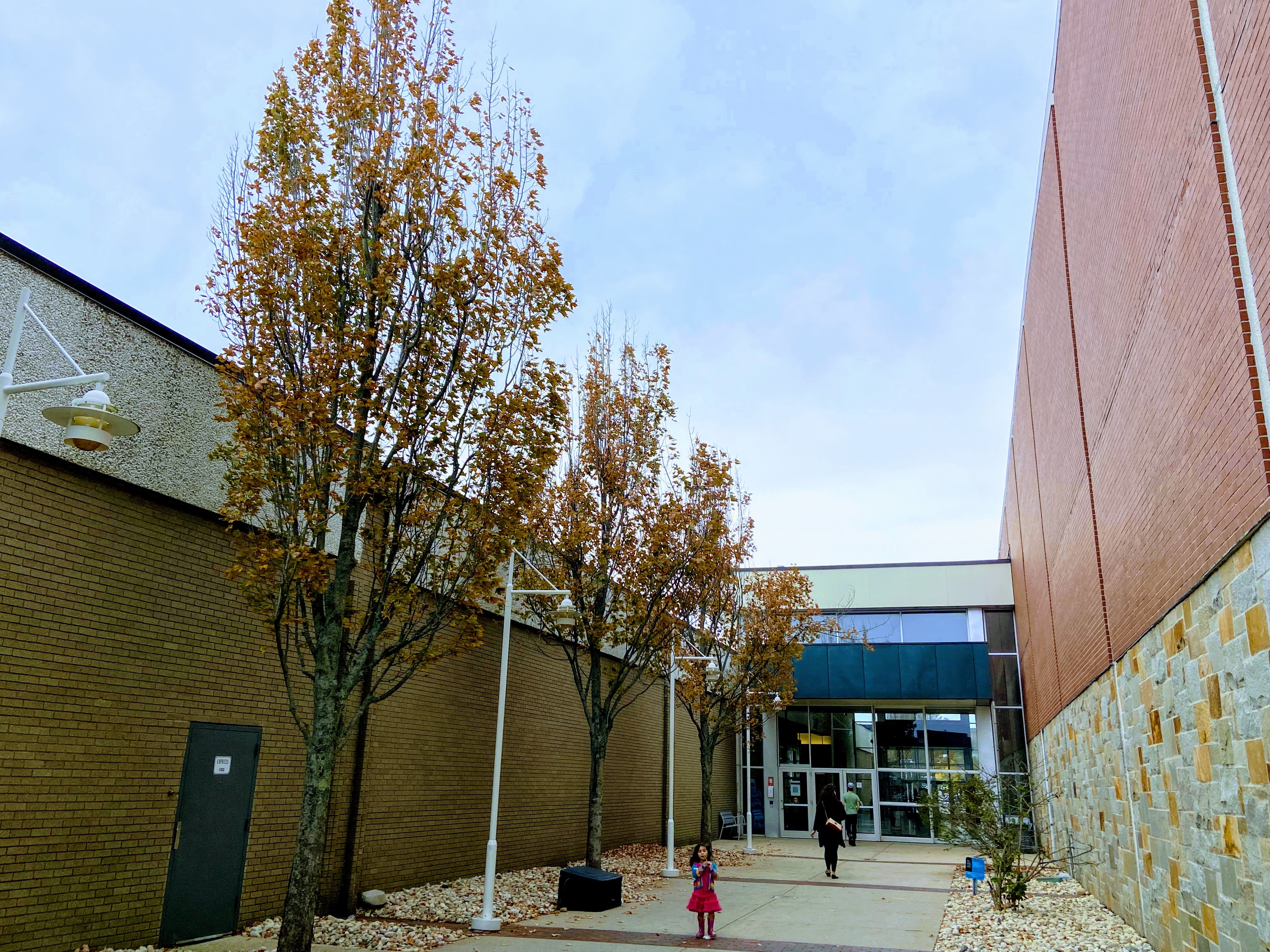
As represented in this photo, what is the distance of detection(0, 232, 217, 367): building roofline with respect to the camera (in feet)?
27.9

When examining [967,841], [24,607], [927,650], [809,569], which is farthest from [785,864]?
[24,607]

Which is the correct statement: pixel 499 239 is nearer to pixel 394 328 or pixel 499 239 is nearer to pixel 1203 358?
pixel 394 328

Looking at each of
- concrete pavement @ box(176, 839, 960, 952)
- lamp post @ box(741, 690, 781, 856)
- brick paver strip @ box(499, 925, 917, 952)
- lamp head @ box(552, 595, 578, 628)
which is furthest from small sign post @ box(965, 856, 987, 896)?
lamp post @ box(741, 690, 781, 856)

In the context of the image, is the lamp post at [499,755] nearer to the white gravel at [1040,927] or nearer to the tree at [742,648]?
the white gravel at [1040,927]

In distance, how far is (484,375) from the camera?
10.5 m

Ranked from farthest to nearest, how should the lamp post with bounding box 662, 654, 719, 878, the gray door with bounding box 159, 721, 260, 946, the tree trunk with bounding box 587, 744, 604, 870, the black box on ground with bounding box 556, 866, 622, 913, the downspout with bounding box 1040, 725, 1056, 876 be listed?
the downspout with bounding box 1040, 725, 1056, 876 < the lamp post with bounding box 662, 654, 719, 878 < the tree trunk with bounding box 587, 744, 604, 870 < the black box on ground with bounding box 556, 866, 622, 913 < the gray door with bounding box 159, 721, 260, 946

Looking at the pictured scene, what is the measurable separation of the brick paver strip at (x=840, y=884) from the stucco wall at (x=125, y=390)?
496 inches

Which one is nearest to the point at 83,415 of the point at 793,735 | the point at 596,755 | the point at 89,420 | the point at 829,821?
the point at 89,420

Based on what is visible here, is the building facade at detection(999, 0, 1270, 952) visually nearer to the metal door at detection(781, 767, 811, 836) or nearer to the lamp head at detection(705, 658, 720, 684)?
the lamp head at detection(705, 658, 720, 684)

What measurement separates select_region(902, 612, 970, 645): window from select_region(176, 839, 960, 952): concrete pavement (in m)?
11.9

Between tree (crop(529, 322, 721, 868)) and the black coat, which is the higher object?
tree (crop(529, 322, 721, 868))

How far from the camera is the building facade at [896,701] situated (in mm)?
29891

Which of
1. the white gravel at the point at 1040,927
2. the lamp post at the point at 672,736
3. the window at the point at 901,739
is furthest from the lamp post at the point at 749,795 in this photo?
the white gravel at the point at 1040,927

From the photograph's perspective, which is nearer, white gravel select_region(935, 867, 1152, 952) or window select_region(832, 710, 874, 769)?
white gravel select_region(935, 867, 1152, 952)
